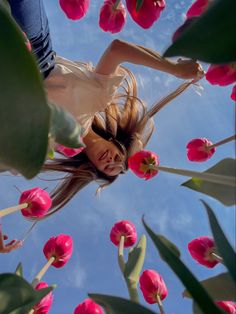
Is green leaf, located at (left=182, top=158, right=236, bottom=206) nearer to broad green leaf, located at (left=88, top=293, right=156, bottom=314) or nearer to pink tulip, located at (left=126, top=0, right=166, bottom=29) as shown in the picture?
broad green leaf, located at (left=88, top=293, right=156, bottom=314)

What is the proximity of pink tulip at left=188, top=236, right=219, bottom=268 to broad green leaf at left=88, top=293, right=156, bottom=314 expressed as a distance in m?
0.66

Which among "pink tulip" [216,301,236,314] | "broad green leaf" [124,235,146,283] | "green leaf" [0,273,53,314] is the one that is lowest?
"pink tulip" [216,301,236,314]

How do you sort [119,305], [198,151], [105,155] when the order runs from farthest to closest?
[105,155], [198,151], [119,305]

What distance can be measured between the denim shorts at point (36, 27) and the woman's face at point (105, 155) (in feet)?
1.46

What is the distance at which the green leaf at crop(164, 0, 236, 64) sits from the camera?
34 cm

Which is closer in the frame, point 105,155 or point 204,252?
point 204,252

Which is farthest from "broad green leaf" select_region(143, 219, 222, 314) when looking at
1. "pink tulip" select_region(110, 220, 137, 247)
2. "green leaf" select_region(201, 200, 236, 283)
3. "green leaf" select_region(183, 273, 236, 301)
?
"pink tulip" select_region(110, 220, 137, 247)

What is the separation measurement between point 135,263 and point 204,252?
15.9 inches

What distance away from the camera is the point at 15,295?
1.90 ft

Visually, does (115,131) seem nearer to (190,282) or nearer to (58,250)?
(58,250)

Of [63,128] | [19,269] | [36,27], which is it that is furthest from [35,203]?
[63,128]

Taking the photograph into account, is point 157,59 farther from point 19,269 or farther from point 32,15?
point 19,269

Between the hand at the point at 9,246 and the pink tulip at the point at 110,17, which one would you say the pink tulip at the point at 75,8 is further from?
the hand at the point at 9,246

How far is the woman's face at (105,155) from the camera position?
1.97m
